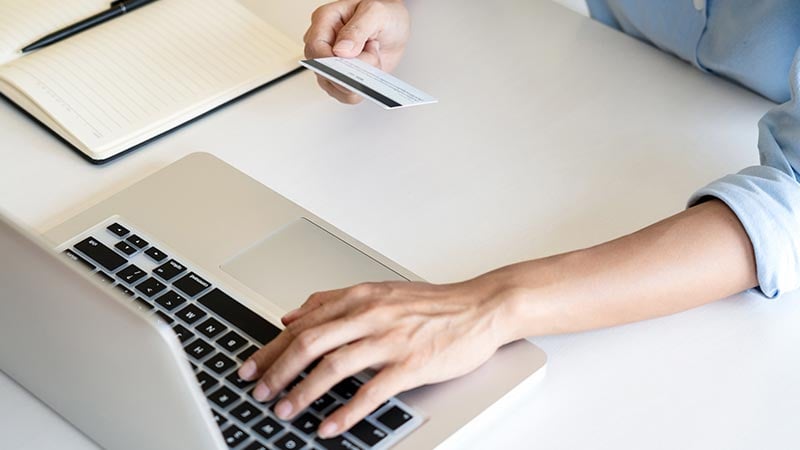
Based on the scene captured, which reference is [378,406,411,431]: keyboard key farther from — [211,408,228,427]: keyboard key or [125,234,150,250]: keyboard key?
[125,234,150,250]: keyboard key

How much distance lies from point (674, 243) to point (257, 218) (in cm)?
37

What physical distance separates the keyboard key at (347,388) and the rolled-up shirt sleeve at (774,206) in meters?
0.36

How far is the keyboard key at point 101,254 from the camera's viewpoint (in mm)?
948

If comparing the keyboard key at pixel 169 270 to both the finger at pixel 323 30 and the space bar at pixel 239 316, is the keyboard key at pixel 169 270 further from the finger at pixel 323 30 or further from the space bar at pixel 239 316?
the finger at pixel 323 30

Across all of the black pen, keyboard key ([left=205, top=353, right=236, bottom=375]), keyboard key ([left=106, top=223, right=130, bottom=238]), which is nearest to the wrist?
keyboard key ([left=205, top=353, right=236, bottom=375])

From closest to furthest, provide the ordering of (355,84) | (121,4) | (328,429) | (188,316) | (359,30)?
(328,429)
(188,316)
(355,84)
(359,30)
(121,4)

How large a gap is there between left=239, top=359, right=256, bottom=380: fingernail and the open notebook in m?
0.35

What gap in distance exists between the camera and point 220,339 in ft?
2.90

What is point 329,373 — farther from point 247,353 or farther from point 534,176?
point 534,176

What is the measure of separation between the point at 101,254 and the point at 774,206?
58 centimetres

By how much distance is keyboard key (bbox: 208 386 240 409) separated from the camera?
2.71 ft

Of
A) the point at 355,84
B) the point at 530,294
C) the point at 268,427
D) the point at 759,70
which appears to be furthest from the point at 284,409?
the point at 759,70

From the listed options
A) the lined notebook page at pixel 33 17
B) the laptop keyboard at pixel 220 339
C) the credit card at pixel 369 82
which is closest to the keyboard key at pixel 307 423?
the laptop keyboard at pixel 220 339

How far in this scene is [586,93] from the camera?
3.91 ft
